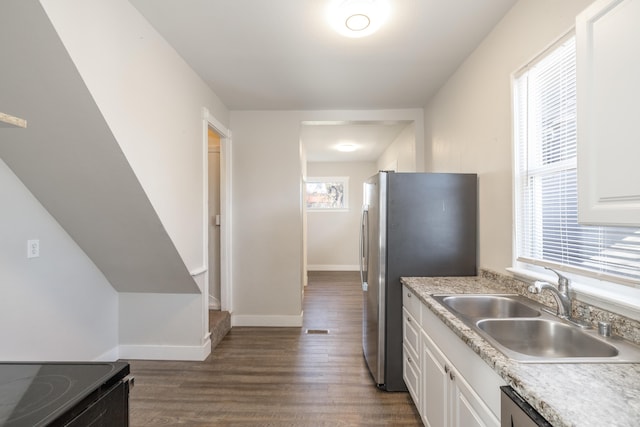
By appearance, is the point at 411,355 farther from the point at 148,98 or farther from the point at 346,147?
the point at 346,147

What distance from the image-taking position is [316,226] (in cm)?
728

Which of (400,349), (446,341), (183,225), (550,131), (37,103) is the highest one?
(37,103)

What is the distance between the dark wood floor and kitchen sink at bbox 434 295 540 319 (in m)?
0.85

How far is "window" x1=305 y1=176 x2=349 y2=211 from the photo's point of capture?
7.30m

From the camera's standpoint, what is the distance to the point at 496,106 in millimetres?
2031

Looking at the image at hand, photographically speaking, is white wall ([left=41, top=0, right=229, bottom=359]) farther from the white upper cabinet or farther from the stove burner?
the white upper cabinet

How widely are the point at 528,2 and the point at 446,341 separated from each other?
1925 millimetres

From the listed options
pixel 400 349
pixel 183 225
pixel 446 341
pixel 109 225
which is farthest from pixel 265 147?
pixel 446 341

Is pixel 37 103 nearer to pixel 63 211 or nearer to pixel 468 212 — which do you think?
pixel 63 211

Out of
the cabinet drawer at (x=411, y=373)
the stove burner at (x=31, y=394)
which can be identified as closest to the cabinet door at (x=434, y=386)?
the cabinet drawer at (x=411, y=373)

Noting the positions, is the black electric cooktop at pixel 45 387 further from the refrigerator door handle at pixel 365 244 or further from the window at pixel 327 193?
the window at pixel 327 193

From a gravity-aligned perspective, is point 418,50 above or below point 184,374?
above

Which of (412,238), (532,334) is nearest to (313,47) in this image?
(412,238)

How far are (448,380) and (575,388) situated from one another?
68cm
